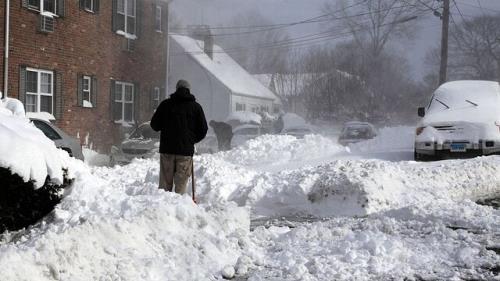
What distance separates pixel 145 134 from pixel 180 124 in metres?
9.60

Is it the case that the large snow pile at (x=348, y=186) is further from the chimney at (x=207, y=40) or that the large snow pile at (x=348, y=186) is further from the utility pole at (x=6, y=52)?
the chimney at (x=207, y=40)

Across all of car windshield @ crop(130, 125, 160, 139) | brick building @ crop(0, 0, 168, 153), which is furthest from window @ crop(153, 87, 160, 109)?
car windshield @ crop(130, 125, 160, 139)

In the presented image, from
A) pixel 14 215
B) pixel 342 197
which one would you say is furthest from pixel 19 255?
pixel 342 197

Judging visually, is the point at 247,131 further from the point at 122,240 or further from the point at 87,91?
the point at 122,240

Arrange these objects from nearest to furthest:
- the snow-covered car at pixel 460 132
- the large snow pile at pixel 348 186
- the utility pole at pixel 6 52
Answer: the large snow pile at pixel 348 186
the snow-covered car at pixel 460 132
the utility pole at pixel 6 52

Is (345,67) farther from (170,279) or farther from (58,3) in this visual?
(170,279)

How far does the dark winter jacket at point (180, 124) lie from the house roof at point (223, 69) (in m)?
30.9

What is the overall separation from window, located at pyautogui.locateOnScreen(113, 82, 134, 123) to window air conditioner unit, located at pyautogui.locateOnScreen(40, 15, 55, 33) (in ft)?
13.1

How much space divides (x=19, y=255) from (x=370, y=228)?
3.73 metres

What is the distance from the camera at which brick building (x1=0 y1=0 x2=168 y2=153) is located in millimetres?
16641

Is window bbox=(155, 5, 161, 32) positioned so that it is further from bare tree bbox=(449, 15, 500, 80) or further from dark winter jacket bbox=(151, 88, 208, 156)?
bare tree bbox=(449, 15, 500, 80)

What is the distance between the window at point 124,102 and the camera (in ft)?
69.3

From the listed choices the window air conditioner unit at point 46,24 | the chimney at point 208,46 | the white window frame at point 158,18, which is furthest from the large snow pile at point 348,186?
the chimney at point 208,46

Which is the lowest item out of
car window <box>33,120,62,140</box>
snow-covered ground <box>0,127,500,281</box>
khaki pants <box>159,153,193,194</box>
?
snow-covered ground <box>0,127,500,281</box>
